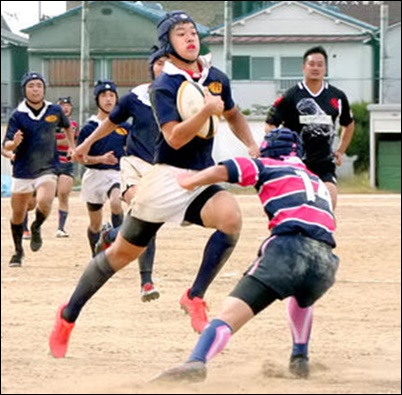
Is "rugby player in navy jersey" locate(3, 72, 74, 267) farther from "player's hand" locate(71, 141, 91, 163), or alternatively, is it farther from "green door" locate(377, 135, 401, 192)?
"green door" locate(377, 135, 401, 192)

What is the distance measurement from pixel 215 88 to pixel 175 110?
0.50 metres

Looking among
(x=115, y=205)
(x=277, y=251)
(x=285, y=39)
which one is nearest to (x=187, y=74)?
(x=277, y=251)

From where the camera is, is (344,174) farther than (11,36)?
No

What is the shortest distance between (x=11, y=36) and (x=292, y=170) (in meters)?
49.0

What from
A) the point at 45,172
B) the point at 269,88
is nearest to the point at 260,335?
the point at 45,172

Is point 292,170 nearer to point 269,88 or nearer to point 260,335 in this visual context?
point 260,335

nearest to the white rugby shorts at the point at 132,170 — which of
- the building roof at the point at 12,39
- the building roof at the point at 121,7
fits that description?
the building roof at the point at 121,7

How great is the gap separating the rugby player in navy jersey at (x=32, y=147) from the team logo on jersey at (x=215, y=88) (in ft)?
22.3

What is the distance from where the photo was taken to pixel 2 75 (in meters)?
52.5

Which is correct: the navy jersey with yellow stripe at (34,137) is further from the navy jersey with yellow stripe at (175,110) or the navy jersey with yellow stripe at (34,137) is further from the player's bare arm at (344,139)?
the navy jersey with yellow stripe at (175,110)

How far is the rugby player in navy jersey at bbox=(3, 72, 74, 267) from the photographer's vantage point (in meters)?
15.8

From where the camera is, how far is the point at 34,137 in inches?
627

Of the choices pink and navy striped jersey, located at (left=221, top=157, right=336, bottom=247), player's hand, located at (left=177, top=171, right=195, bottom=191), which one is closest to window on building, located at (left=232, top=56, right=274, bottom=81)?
player's hand, located at (left=177, top=171, right=195, bottom=191)

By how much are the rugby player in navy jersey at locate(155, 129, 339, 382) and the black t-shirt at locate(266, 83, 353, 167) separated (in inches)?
164
